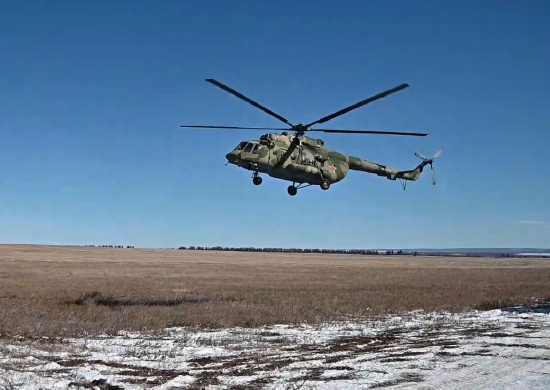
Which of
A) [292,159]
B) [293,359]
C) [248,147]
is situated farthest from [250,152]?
[293,359]

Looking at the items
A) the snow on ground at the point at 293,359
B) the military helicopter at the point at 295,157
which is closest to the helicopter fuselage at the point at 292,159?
the military helicopter at the point at 295,157

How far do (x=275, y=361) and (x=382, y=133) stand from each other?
34.2 ft

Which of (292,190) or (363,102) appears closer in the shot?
(363,102)

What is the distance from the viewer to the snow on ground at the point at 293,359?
37.8 feet

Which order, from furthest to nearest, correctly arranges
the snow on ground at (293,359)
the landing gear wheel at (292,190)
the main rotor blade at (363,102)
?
the landing gear wheel at (292,190) < the main rotor blade at (363,102) < the snow on ground at (293,359)

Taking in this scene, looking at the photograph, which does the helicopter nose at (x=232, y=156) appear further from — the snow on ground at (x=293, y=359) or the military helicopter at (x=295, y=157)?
the snow on ground at (x=293, y=359)

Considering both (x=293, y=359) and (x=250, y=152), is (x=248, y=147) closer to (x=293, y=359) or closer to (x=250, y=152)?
(x=250, y=152)

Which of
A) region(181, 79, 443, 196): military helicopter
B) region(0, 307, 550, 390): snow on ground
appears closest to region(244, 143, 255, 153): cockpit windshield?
region(181, 79, 443, 196): military helicopter

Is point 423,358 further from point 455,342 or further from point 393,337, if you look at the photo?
point 393,337

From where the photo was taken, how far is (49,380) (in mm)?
11641

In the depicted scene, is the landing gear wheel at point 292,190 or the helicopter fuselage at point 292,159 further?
the landing gear wheel at point 292,190

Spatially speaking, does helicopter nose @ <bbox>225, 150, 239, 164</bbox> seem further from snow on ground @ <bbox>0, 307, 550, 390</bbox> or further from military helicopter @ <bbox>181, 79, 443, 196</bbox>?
snow on ground @ <bbox>0, 307, 550, 390</bbox>

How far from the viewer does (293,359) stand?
1431 cm

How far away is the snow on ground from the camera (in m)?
11.5
